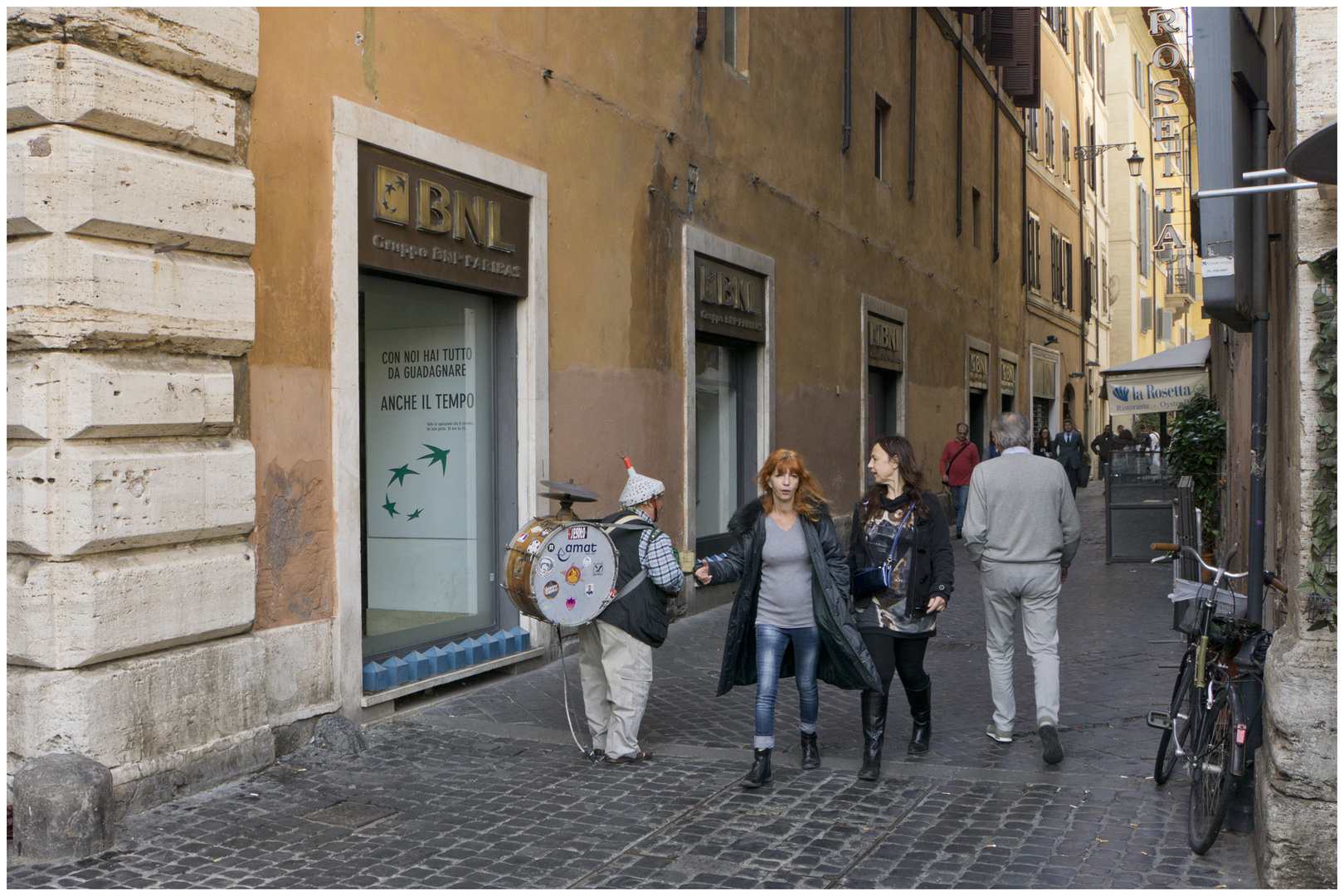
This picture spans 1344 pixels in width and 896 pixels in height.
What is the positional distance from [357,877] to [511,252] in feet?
15.3

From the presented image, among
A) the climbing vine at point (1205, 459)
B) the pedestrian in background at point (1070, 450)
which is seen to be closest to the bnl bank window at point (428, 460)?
the climbing vine at point (1205, 459)

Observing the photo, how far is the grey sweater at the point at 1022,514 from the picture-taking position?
6.11 m

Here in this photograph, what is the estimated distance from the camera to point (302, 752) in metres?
6.02

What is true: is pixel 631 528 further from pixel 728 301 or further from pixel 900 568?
pixel 728 301

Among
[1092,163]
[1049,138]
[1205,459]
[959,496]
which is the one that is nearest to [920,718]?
[1205,459]

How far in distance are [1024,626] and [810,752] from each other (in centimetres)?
126

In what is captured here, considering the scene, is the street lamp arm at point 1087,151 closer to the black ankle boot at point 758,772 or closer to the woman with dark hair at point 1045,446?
the woman with dark hair at point 1045,446

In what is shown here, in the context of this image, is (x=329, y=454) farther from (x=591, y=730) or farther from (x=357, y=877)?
(x=357, y=877)

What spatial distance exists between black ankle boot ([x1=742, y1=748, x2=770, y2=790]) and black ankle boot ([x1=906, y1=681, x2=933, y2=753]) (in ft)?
3.11

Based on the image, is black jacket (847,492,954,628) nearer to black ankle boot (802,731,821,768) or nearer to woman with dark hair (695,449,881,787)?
woman with dark hair (695,449,881,787)

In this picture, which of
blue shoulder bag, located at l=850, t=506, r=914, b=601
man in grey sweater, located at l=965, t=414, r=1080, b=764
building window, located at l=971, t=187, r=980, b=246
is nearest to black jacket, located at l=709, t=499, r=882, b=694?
blue shoulder bag, located at l=850, t=506, r=914, b=601

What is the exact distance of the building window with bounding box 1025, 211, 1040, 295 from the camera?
26.3 meters

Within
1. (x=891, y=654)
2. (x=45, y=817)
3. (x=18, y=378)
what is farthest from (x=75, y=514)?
(x=891, y=654)

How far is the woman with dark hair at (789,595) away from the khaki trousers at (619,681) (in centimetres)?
47
